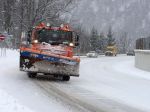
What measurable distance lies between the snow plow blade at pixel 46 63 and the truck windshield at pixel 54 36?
6.95 feet

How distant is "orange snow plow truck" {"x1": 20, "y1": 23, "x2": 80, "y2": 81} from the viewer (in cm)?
1992

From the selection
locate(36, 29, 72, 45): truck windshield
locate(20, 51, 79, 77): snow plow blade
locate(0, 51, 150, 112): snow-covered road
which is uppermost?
locate(36, 29, 72, 45): truck windshield

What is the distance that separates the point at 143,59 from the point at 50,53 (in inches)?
681

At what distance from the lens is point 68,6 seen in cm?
6331

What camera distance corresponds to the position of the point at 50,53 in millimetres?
20578

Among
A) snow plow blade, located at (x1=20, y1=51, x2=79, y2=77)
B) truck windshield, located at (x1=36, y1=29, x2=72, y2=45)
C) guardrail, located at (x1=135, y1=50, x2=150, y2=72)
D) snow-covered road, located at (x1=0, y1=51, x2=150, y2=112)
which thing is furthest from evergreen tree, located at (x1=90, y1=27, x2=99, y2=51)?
snow-covered road, located at (x1=0, y1=51, x2=150, y2=112)

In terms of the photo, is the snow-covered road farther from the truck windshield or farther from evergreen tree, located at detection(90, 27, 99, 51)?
evergreen tree, located at detection(90, 27, 99, 51)

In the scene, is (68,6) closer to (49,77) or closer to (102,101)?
(49,77)

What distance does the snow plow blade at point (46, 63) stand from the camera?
19875 millimetres

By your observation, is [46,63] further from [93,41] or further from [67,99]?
[93,41]

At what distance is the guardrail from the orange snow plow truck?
13.6m

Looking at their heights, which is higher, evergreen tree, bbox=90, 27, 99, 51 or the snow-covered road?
evergreen tree, bbox=90, 27, 99, 51

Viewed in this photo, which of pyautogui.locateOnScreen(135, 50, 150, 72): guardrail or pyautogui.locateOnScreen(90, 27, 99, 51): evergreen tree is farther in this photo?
pyautogui.locateOnScreen(90, 27, 99, 51): evergreen tree

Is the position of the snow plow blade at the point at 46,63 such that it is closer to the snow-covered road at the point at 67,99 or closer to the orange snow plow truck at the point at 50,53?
the orange snow plow truck at the point at 50,53
